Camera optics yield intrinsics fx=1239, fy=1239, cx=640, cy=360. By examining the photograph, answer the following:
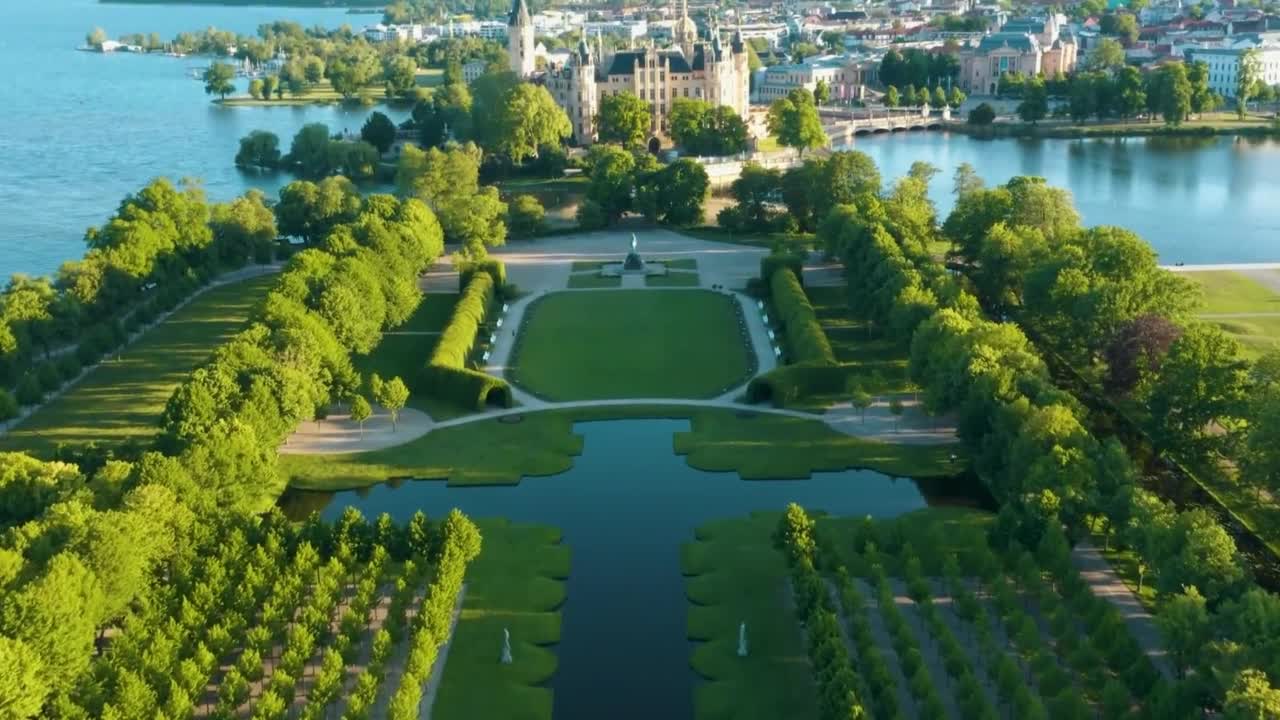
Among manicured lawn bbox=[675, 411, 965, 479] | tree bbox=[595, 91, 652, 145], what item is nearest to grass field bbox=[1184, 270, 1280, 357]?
manicured lawn bbox=[675, 411, 965, 479]

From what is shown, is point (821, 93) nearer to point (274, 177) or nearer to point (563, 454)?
point (274, 177)

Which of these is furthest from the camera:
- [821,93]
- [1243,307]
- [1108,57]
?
[1108,57]

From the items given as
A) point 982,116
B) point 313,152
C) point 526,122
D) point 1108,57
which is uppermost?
point 1108,57

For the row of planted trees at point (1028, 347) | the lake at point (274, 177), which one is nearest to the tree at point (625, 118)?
the lake at point (274, 177)

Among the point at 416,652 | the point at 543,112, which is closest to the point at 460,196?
the point at 543,112

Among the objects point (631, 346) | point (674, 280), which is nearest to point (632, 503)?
point (631, 346)

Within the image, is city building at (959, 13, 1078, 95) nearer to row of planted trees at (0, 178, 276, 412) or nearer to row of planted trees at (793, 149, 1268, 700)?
row of planted trees at (793, 149, 1268, 700)
